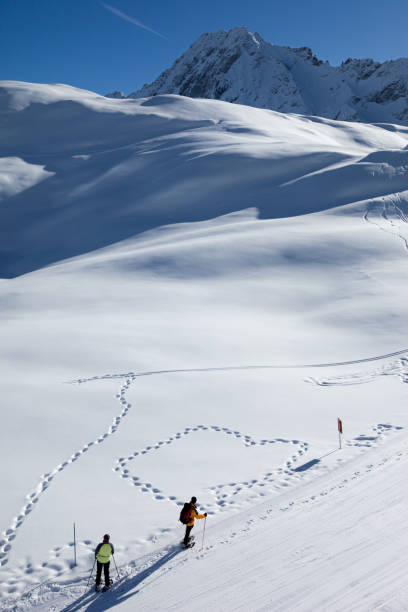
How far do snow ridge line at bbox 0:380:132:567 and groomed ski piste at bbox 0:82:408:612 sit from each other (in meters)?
0.04

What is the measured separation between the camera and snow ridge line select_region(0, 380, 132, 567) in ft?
25.2

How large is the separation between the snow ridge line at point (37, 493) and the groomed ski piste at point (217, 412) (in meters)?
0.04

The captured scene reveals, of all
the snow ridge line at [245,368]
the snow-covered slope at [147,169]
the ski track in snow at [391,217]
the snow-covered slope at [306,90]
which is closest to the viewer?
the snow ridge line at [245,368]

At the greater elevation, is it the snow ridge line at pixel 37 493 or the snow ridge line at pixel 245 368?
the snow ridge line at pixel 245 368

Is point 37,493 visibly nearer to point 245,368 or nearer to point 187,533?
point 187,533

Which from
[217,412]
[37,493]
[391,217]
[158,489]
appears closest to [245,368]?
[217,412]

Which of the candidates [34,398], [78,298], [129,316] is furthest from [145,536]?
[78,298]

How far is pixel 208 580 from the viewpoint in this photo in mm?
6762

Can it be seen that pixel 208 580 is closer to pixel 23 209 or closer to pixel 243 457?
pixel 243 457

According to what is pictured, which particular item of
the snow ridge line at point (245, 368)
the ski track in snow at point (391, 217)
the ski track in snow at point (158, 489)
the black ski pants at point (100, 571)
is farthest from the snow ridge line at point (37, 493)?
the ski track in snow at point (391, 217)

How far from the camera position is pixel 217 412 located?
1245cm

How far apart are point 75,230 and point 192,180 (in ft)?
40.6

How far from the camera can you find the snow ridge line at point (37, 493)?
7688mm

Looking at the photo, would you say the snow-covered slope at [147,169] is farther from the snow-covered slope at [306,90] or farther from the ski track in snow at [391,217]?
the snow-covered slope at [306,90]
